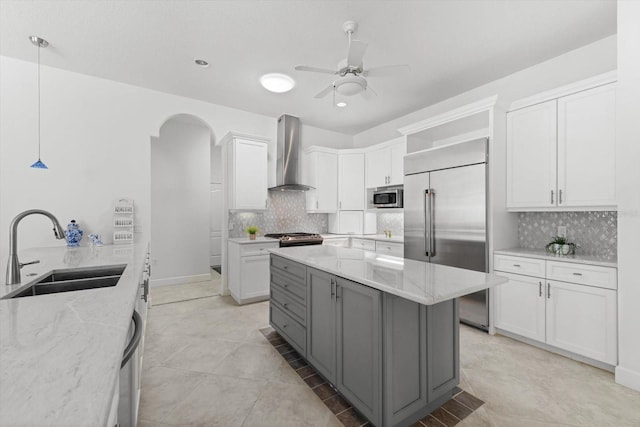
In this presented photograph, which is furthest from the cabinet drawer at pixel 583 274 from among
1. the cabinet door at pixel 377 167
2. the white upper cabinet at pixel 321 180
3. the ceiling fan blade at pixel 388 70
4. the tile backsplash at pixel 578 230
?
the white upper cabinet at pixel 321 180

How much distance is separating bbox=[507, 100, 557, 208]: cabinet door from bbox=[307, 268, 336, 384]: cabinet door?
2401 mm

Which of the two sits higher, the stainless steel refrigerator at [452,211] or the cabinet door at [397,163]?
the cabinet door at [397,163]

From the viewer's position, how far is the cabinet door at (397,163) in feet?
14.5

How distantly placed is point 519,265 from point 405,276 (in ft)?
6.27

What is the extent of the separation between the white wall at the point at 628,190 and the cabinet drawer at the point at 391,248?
89.2 inches

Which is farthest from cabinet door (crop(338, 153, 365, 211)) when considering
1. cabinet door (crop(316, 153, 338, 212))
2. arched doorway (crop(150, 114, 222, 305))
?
arched doorway (crop(150, 114, 222, 305))

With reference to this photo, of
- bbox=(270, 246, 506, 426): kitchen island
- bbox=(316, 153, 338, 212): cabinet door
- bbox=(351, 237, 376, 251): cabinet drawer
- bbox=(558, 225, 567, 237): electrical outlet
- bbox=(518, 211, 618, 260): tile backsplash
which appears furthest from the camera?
bbox=(316, 153, 338, 212): cabinet door

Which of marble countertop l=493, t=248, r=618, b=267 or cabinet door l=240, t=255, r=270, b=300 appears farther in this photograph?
cabinet door l=240, t=255, r=270, b=300

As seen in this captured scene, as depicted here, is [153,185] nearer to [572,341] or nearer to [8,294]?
[8,294]

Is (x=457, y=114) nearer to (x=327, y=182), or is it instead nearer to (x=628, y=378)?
(x=327, y=182)

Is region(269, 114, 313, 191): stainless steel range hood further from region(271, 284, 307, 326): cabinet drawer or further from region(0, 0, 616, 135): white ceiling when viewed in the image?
region(271, 284, 307, 326): cabinet drawer

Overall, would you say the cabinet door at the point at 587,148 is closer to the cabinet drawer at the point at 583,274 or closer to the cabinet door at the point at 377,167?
the cabinet drawer at the point at 583,274

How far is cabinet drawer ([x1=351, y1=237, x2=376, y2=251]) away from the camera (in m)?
4.65

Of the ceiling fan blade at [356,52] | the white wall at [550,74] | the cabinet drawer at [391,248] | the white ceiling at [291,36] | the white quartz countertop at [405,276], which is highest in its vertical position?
the white ceiling at [291,36]
